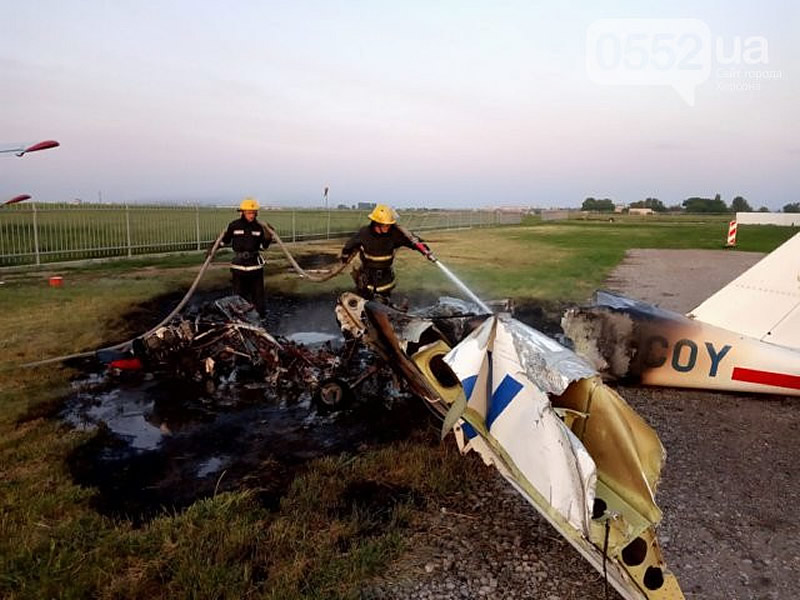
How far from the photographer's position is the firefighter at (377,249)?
23.4 feet

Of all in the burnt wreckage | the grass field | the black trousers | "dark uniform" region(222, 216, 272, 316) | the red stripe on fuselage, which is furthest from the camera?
the black trousers

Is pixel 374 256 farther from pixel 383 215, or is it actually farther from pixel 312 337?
pixel 312 337

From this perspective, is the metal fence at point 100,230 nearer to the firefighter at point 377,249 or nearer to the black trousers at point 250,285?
the black trousers at point 250,285

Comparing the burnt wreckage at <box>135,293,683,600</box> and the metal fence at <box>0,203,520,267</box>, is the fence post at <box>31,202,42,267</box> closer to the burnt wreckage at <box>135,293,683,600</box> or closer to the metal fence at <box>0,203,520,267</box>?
the metal fence at <box>0,203,520,267</box>

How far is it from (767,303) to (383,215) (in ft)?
14.4

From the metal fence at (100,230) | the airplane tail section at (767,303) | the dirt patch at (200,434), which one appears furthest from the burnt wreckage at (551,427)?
the metal fence at (100,230)

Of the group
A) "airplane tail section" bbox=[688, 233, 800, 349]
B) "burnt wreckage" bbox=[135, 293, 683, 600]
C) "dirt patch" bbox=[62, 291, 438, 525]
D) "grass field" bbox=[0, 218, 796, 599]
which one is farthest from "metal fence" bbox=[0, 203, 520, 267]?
"airplane tail section" bbox=[688, 233, 800, 349]

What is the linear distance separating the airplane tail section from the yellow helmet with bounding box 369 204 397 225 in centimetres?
373

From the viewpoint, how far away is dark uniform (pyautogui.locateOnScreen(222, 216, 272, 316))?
8.26m

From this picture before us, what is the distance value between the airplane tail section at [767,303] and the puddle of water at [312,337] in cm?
516

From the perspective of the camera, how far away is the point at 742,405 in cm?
586

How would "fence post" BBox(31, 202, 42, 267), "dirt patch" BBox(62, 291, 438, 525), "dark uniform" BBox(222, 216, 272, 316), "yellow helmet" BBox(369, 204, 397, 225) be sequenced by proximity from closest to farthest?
"dirt patch" BBox(62, 291, 438, 525) < "yellow helmet" BBox(369, 204, 397, 225) < "dark uniform" BBox(222, 216, 272, 316) < "fence post" BBox(31, 202, 42, 267)

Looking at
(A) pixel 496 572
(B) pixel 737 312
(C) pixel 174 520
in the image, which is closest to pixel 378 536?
(A) pixel 496 572

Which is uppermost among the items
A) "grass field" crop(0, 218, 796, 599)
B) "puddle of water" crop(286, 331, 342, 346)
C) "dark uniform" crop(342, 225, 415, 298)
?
"dark uniform" crop(342, 225, 415, 298)
